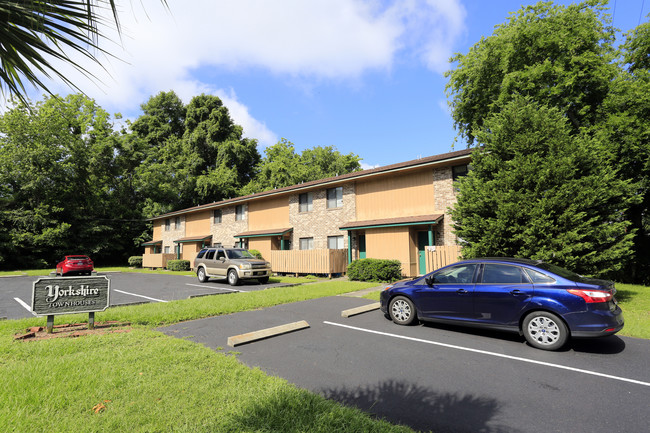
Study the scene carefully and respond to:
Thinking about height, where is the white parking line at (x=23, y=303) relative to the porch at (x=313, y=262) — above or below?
below

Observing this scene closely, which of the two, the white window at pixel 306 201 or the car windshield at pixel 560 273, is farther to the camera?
the white window at pixel 306 201

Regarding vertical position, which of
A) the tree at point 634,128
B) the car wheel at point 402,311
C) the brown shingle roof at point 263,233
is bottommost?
the car wheel at point 402,311

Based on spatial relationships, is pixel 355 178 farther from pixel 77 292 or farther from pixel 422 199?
pixel 77 292

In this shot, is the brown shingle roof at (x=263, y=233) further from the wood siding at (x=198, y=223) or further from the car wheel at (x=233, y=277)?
the car wheel at (x=233, y=277)

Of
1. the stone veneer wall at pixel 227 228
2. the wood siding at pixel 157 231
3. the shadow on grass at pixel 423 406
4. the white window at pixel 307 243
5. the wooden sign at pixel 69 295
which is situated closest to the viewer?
the shadow on grass at pixel 423 406

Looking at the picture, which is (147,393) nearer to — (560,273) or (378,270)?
(560,273)

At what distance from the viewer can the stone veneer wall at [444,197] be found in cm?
1573

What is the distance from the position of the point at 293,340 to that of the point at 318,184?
51.3ft

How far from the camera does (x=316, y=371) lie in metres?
4.61

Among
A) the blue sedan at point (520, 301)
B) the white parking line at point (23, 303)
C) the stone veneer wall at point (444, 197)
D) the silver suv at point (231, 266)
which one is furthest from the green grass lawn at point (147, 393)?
the stone veneer wall at point (444, 197)

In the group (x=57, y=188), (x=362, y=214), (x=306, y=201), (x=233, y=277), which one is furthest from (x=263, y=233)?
(x=57, y=188)

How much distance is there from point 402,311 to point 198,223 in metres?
28.9

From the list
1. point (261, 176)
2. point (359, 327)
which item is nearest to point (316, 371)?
point (359, 327)

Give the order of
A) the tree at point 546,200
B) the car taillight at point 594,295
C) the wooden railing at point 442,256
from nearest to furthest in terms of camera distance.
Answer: the car taillight at point 594,295 → the tree at point 546,200 → the wooden railing at point 442,256
